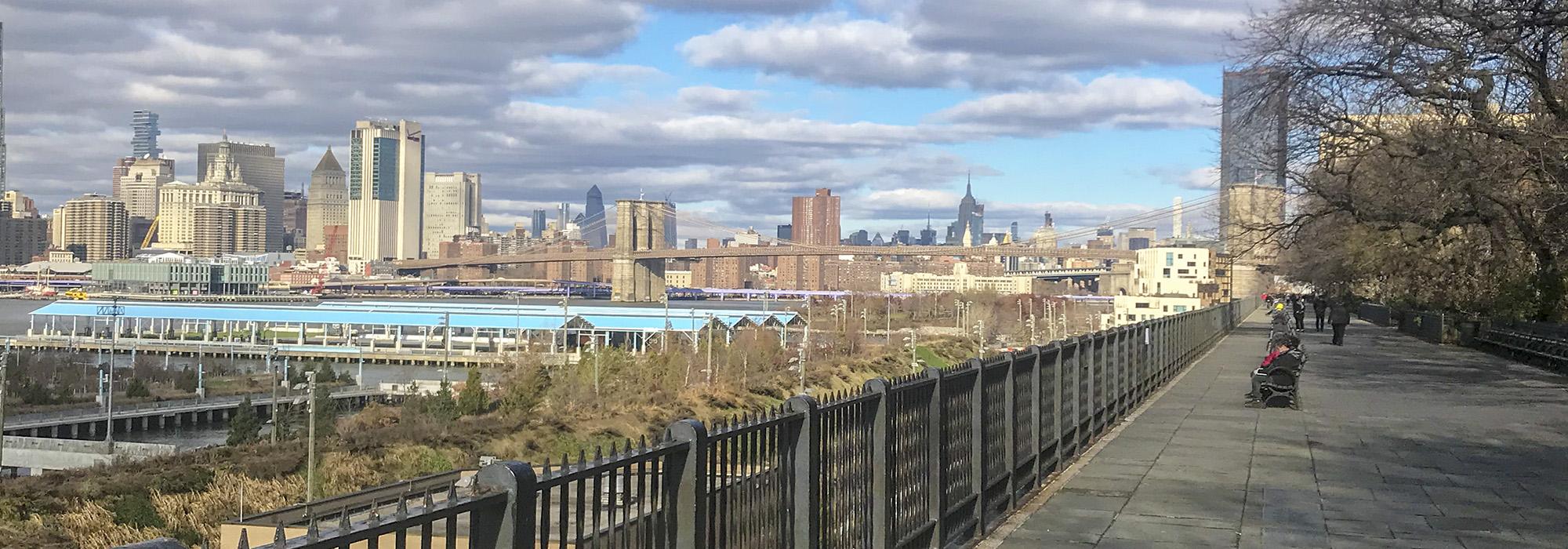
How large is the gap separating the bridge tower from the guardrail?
431ft

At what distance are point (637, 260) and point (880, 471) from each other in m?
136

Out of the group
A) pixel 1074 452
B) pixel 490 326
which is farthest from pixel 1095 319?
Result: pixel 1074 452

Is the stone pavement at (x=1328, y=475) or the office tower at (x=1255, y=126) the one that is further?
the office tower at (x=1255, y=126)

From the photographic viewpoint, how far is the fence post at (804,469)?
596cm

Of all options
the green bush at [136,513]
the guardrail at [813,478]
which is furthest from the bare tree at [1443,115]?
the green bush at [136,513]

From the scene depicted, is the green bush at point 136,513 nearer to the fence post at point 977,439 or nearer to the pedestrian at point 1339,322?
the fence post at point 977,439

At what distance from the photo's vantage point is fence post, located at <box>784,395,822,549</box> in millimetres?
5965

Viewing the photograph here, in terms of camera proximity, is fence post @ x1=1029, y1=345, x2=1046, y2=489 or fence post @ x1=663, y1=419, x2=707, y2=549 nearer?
fence post @ x1=663, y1=419, x2=707, y2=549

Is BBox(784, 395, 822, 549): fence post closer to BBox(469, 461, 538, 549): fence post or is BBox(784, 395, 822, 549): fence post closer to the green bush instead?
BBox(469, 461, 538, 549): fence post

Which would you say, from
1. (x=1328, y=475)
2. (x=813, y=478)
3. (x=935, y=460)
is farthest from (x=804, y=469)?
(x=1328, y=475)

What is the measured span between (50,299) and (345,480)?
539ft

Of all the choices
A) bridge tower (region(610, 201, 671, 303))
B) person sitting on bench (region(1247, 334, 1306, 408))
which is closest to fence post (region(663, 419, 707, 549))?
person sitting on bench (region(1247, 334, 1306, 408))

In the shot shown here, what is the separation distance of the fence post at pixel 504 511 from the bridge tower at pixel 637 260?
138464 millimetres

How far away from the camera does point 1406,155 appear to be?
24.5 m
